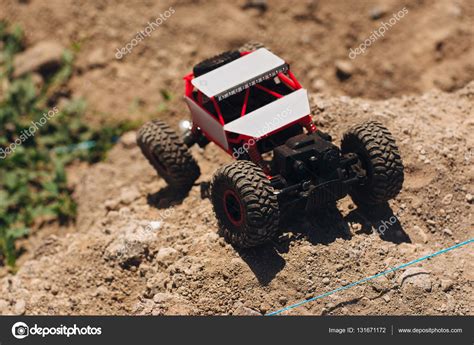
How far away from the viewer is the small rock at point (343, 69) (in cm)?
1523

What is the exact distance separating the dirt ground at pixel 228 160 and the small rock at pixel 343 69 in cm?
4

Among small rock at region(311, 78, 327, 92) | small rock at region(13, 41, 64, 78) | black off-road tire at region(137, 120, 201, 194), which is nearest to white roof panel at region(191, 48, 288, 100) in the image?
black off-road tire at region(137, 120, 201, 194)

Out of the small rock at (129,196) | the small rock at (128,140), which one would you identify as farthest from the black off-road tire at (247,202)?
the small rock at (128,140)

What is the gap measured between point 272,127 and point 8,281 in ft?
16.8

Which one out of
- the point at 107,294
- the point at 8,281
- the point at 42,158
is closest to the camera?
the point at 107,294

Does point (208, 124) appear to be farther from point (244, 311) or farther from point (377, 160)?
point (244, 311)

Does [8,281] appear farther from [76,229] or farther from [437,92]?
[437,92]

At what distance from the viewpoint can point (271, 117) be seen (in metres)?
10.6

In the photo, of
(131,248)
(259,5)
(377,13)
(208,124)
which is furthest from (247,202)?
(377,13)

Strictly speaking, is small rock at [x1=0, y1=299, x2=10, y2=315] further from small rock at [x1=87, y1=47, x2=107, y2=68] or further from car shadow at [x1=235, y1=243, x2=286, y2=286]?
small rock at [x1=87, y1=47, x2=107, y2=68]

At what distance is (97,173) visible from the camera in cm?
1426

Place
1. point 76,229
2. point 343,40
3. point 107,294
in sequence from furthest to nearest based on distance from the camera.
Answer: point 343,40
point 76,229
point 107,294

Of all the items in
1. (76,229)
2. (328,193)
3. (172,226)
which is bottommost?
(76,229)

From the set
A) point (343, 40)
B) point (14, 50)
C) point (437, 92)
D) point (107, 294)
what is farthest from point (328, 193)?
point (14, 50)
